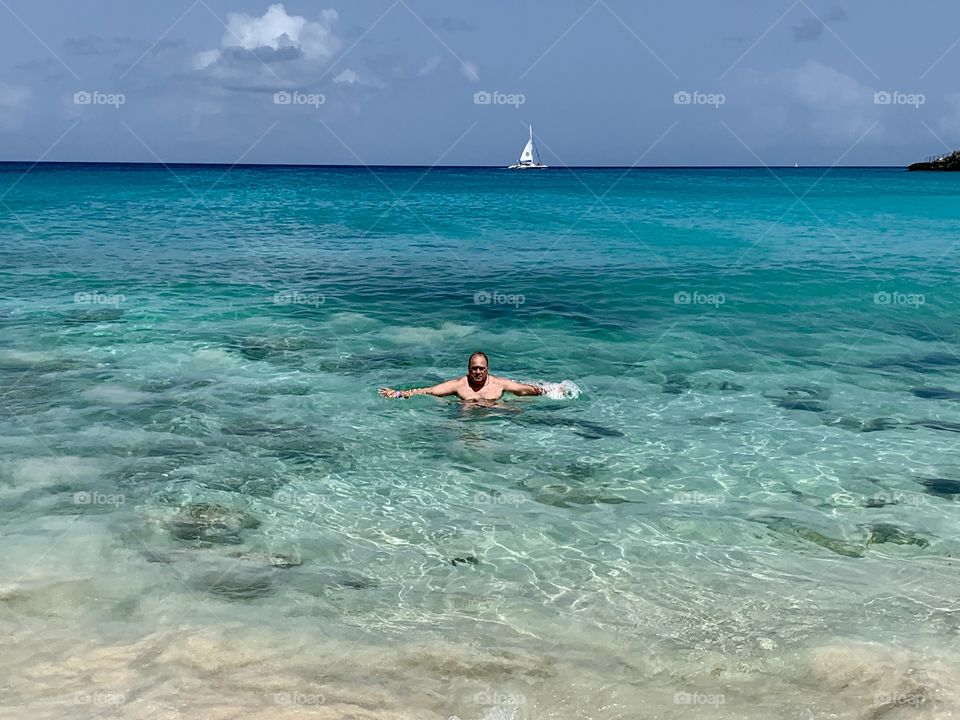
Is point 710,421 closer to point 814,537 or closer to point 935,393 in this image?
point 814,537

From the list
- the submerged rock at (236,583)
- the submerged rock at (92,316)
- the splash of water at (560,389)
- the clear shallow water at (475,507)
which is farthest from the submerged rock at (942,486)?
the submerged rock at (92,316)

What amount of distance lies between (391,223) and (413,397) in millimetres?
30854

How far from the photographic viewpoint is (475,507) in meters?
9.54

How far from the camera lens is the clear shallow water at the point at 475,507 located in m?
6.43

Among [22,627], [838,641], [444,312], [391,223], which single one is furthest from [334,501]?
[391,223]

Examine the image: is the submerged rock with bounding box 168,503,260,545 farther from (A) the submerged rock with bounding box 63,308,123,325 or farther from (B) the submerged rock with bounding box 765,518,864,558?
(A) the submerged rock with bounding box 63,308,123,325

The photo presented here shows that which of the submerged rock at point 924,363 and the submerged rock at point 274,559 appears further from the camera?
the submerged rock at point 924,363

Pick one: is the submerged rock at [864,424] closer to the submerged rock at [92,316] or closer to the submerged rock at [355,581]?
the submerged rock at [355,581]

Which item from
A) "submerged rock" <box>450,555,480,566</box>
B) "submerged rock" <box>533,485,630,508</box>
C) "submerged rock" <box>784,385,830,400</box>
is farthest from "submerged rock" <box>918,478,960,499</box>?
"submerged rock" <box>450,555,480,566</box>

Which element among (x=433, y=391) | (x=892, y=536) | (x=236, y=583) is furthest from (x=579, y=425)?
(x=236, y=583)

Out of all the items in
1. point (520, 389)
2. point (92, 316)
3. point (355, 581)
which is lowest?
point (355, 581)

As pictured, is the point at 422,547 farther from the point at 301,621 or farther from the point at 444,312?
the point at 444,312

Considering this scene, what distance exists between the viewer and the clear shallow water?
6.43 m

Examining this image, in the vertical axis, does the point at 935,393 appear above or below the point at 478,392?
below
